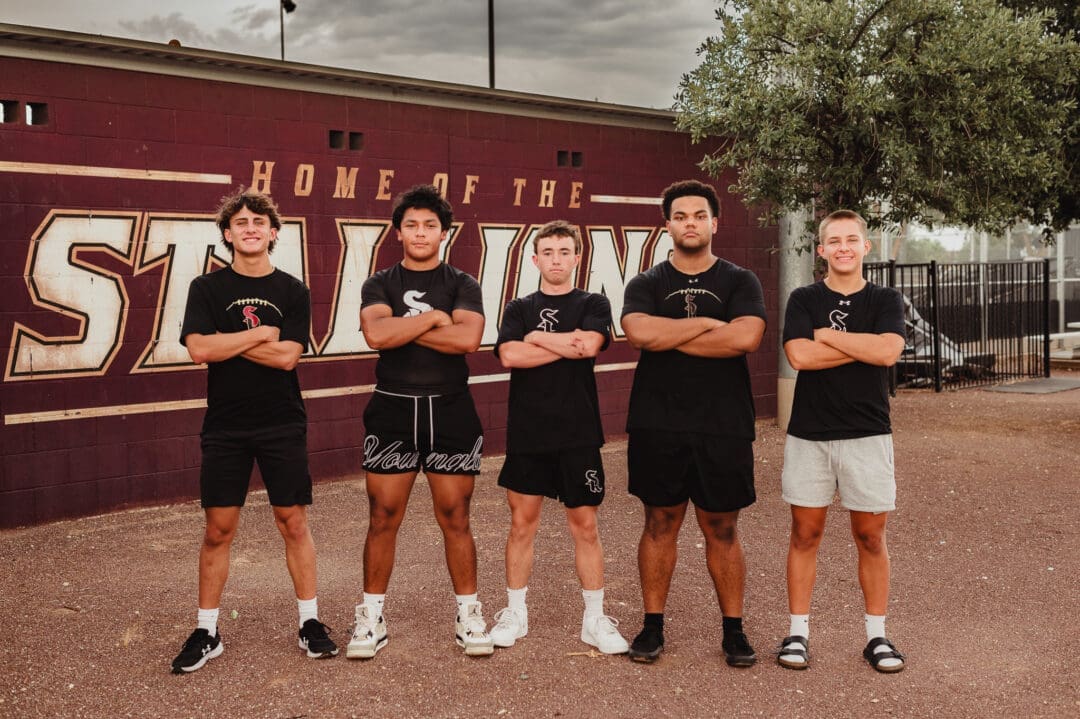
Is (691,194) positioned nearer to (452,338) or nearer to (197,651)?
(452,338)

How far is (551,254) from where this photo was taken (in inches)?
187

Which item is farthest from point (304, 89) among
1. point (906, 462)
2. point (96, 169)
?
point (906, 462)

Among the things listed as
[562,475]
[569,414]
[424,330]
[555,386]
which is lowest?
[562,475]

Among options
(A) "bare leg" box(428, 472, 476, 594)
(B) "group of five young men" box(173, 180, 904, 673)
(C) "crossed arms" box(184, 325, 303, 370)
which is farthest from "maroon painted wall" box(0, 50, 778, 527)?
(A) "bare leg" box(428, 472, 476, 594)

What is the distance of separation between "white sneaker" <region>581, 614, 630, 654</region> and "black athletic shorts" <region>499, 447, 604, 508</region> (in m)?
0.53

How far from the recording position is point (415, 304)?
4.68m

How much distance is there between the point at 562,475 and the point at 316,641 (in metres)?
1.31

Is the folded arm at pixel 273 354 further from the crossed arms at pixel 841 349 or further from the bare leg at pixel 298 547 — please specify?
the crossed arms at pixel 841 349

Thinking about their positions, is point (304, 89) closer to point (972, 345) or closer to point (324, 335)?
point (324, 335)

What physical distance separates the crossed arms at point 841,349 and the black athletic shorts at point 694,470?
439mm

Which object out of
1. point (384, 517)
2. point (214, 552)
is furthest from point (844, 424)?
point (214, 552)

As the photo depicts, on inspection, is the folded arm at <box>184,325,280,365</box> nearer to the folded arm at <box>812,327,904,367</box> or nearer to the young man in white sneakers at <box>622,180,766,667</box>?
the young man in white sneakers at <box>622,180,766,667</box>

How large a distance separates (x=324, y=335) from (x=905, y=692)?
19.3ft

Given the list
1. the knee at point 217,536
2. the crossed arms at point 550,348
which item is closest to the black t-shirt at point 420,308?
the crossed arms at point 550,348
